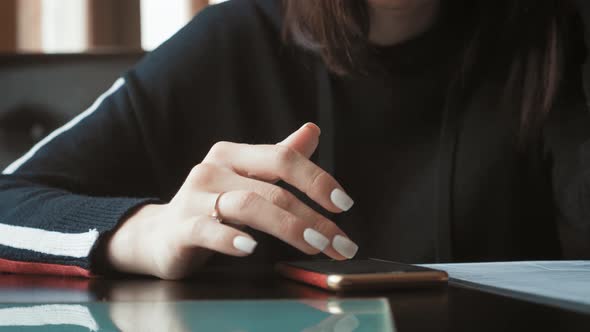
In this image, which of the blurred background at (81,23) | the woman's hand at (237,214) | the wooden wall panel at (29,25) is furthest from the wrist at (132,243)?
the wooden wall panel at (29,25)

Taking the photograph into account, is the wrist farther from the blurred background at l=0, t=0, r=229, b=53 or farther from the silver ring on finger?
the blurred background at l=0, t=0, r=229, b=53

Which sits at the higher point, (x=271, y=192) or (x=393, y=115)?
(x=393, y=115)

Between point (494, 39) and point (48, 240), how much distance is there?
22.1 inches

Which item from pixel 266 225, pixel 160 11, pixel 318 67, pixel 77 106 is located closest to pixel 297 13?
pixel 318 67

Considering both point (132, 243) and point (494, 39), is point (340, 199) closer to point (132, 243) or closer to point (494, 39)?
point (132, 243)

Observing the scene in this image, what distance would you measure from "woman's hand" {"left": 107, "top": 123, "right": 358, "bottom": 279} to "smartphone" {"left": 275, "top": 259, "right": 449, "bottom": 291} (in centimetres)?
2

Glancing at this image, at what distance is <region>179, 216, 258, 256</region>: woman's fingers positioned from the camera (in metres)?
0.43

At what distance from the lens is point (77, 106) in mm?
922

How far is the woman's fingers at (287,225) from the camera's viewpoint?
0.44 metres

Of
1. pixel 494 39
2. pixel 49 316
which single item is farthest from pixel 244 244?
pixel 494 39

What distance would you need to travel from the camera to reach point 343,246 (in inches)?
17.1

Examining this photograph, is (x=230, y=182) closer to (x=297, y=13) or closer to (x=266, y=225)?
(x=266, y=225)

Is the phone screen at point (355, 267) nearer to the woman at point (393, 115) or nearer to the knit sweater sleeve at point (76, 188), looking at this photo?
the knit sweater sleeve at point (76, 188)

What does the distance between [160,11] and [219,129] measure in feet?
4.16
